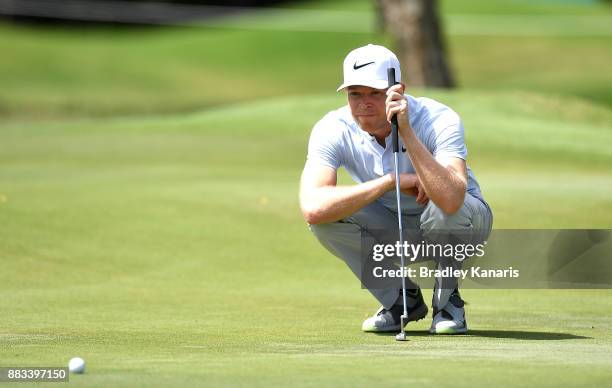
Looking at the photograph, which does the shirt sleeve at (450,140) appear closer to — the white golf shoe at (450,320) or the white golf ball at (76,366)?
the white golf shoe at (450,320)

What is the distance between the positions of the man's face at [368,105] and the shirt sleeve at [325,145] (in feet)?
0.58

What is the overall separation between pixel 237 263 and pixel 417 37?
13472 mm

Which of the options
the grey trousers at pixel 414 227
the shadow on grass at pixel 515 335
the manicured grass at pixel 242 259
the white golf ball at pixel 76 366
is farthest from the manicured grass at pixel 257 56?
the white golf ball at pixel 76 366

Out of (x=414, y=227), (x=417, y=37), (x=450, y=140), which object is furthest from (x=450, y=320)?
(x=417, y=37)

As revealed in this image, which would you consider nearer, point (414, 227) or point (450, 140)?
point (450, 140)

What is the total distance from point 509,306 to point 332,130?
213cm

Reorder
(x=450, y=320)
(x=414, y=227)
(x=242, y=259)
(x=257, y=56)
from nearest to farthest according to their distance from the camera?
1. (x=450, y=320)
2. (x=414, y=227)
3. (x=242, y=259)
4. (x=257, y=56)

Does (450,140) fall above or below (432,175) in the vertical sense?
above

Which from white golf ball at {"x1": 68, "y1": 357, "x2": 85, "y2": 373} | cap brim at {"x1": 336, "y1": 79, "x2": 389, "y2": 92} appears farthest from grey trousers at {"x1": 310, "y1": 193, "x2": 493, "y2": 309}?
white golf ball at {"x1": 68, "y1": 357, "x2": 85, "y2": 373}

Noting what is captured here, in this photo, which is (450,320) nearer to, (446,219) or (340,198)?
(446,219)

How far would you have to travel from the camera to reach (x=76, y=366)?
17.3 ft

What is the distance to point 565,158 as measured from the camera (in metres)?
16.5

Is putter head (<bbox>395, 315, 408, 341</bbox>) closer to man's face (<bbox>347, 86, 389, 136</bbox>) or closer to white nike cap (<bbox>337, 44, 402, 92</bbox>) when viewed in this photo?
man's face (<bbox>347, 86, 389, 136</bbox>)

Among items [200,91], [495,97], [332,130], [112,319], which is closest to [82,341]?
[112,319]
